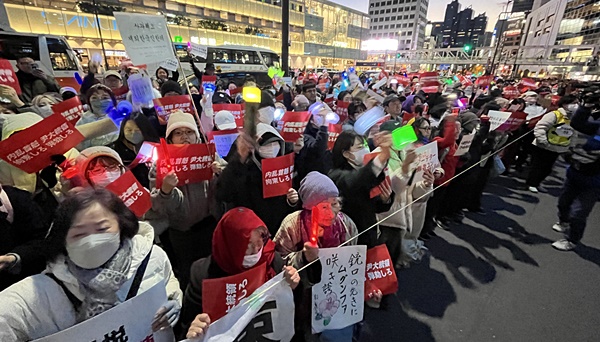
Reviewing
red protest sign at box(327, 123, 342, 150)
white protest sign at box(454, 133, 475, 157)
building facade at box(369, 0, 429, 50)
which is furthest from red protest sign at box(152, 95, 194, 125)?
building facade at box(369, 0, 429, 50)

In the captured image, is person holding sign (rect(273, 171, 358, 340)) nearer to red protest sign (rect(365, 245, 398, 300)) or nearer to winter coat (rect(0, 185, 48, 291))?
red protest sign (rect(365, 245, 398, 300))

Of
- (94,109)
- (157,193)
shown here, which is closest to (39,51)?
(94,109)

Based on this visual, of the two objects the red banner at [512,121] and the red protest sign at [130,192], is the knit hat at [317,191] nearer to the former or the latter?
the red protest sign at [130,192]

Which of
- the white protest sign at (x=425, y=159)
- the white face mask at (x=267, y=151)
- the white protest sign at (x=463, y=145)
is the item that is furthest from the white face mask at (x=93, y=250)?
the white protest sign at (x=463, y=145)

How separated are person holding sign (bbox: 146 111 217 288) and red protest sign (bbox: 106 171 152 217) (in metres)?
0.26

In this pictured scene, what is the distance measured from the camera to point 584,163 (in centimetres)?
376

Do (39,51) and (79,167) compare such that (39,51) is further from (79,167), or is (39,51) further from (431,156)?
(431,156)

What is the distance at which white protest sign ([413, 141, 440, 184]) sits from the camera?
295cm

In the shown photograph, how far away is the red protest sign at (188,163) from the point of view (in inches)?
87.6

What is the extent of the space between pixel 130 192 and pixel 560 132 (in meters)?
7.21

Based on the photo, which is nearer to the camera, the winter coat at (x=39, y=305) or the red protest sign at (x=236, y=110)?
the winter coat at (x=39, y=305)

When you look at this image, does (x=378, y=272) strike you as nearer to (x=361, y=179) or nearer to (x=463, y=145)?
(x=361, y=179)

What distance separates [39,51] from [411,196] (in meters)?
12.0

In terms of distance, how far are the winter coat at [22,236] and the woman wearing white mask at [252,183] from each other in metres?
1.21
